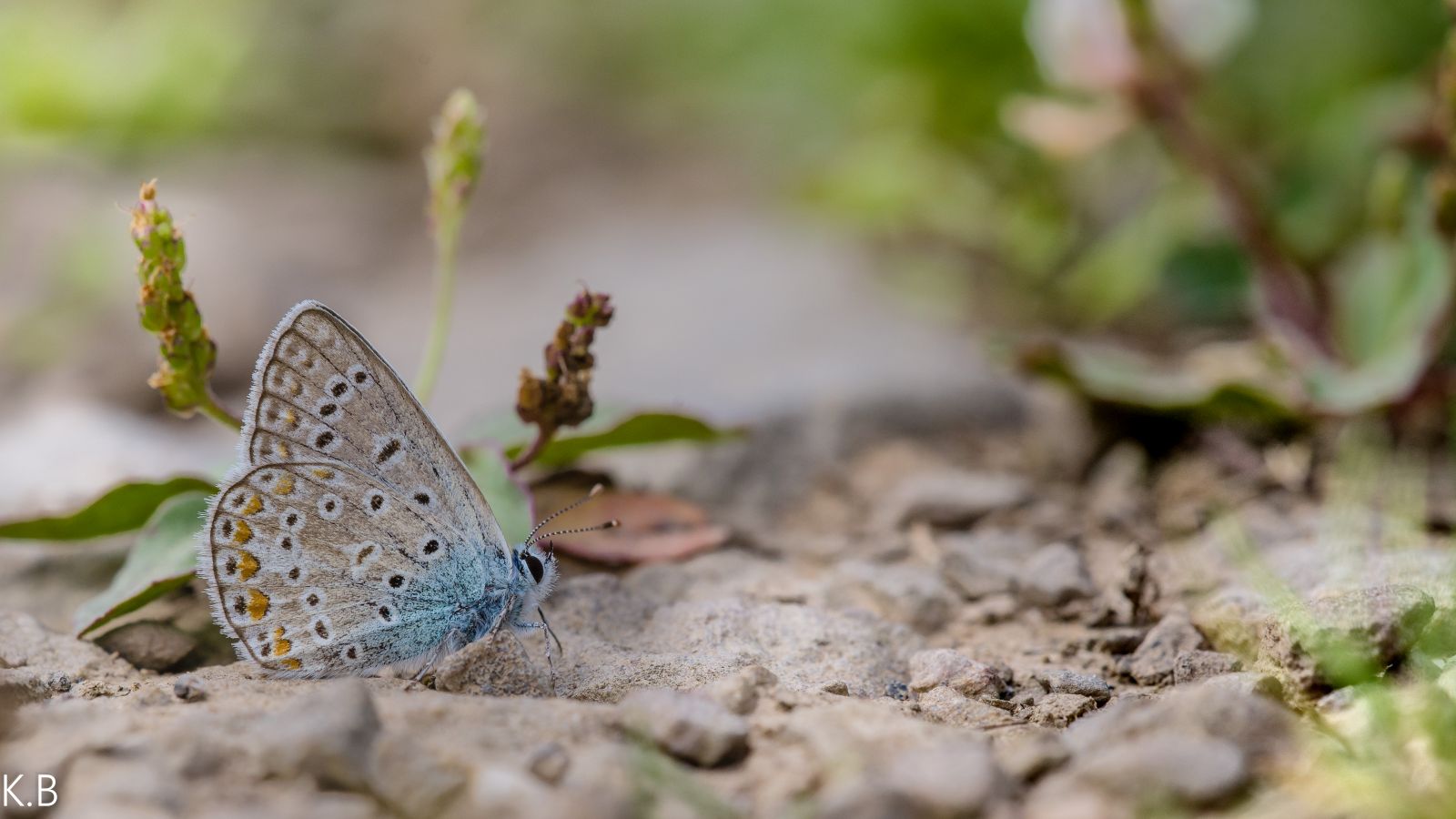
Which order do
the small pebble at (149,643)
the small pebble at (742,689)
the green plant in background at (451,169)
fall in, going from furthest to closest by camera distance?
→ the green plant in background at (451,169), the small pebble at (149,643), the small pebble at (742,689)

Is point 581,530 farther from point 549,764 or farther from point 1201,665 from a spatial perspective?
point 1201,665

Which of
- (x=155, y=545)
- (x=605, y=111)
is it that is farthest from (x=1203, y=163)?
Answer: (x=605, y=111)

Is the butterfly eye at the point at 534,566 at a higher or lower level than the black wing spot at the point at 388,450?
lower

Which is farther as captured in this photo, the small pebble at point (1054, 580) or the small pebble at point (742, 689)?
the small pebble at point (1054, 580)

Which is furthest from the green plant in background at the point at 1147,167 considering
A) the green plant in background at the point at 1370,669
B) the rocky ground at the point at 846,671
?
the rocky ground at the point at 846,671

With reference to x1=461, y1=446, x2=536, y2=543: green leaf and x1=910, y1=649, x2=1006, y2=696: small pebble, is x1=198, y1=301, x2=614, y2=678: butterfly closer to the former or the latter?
x1=461, y1=446, x2=536, y2=543: green leaf

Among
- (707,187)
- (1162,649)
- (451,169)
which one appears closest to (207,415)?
(451,169)

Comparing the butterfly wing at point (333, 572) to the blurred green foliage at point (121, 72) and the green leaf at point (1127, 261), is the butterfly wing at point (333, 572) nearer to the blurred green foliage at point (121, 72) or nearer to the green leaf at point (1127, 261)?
the green leaf at point (1127, 261)
